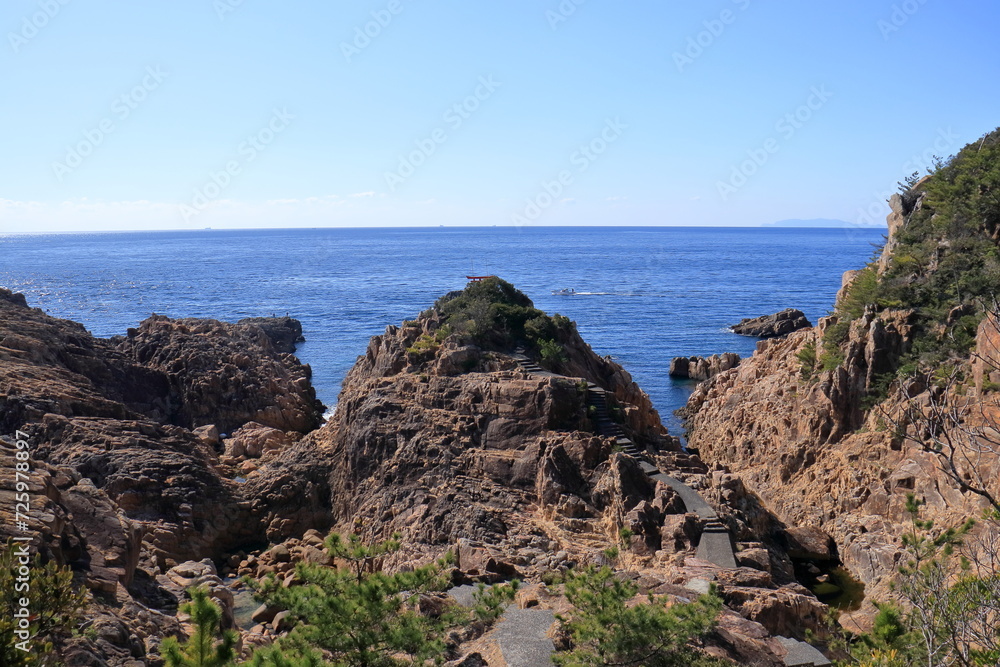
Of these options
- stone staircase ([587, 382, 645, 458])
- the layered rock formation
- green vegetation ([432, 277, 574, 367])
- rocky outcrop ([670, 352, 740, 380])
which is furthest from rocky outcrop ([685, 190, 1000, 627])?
the layered rock formation

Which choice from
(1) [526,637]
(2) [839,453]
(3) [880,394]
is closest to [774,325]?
(3) [880,394]

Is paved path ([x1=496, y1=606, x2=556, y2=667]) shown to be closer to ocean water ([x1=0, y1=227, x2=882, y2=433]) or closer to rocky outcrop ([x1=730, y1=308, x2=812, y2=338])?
ocean water ([x1=0, y1=227, x2=882, y2=433])

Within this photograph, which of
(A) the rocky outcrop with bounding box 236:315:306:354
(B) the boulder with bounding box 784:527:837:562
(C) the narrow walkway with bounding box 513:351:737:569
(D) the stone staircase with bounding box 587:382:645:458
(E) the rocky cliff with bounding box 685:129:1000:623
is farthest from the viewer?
(A) the rocky outcrop with bounding box 236:315:306:354

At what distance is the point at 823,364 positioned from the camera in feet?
107

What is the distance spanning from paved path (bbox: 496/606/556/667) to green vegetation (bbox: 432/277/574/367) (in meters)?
17.2

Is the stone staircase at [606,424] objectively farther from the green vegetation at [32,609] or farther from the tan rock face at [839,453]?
the green vegetation at [32,609]

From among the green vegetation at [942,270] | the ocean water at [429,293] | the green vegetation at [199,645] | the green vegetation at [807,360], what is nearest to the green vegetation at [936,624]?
the green vegetation at [199,645]

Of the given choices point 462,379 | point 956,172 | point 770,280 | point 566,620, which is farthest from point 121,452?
point 770,280

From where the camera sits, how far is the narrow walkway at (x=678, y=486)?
21.5 meters

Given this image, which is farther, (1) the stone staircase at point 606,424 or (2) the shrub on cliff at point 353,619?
(1) the stone staircase at point 606,424

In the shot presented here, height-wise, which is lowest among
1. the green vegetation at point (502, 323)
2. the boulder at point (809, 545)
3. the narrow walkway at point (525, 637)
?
the boulder at point (809, 545)

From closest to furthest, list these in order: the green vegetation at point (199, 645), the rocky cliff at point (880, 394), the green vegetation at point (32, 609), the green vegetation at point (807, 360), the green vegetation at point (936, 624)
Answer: the green vegetation at point (936, 624)
the green vegetation at point (32, 609)
the green vegetation at point (199, 645)
the rocky cliff at point (880, 394)
the green vegetation at point (807, 360)

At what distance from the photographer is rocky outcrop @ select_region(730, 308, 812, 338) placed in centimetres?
7512

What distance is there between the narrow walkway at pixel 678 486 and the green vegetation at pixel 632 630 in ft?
25.6
